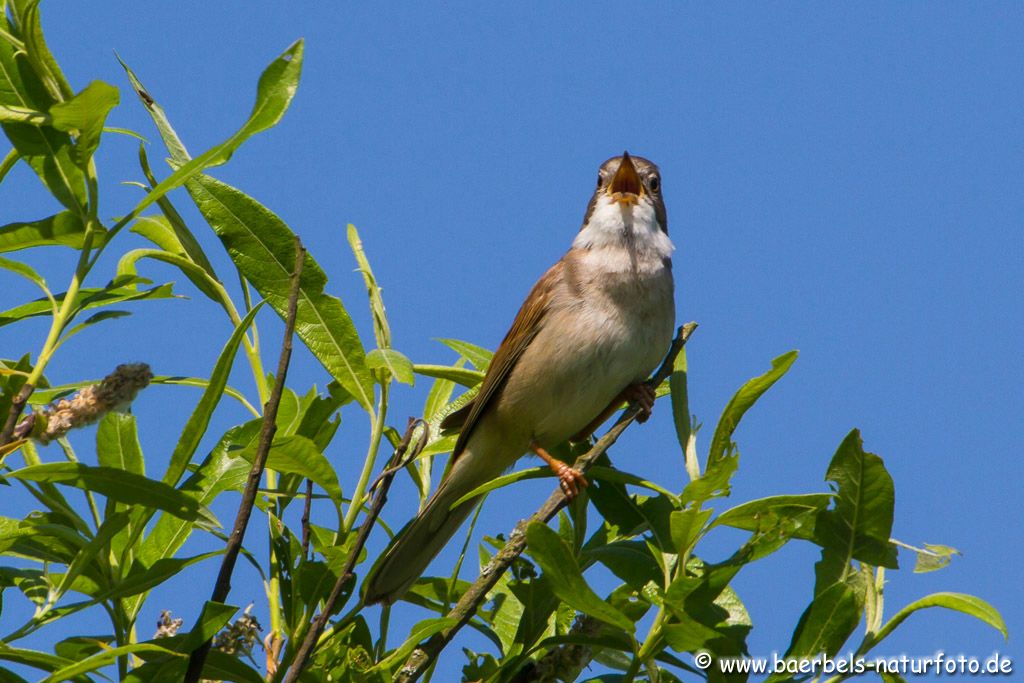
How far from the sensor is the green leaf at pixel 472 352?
3.94 m

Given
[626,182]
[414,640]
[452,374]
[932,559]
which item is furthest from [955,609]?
[626,182]

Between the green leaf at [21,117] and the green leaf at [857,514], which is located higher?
the green leaf at [21,117]

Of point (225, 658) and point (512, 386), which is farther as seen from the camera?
point (512, 386)

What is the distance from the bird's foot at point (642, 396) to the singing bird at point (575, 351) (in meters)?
0.01

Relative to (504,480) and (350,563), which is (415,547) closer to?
(504,480)

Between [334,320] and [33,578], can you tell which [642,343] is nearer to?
[334,320]

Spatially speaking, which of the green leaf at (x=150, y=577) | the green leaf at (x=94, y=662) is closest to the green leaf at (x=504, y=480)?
the green leaf at (x=150, y=577)

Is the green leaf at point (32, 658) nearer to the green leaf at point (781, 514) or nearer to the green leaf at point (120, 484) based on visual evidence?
the green leaf at point (120, 484)

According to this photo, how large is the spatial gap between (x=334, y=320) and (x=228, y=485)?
0.53 m

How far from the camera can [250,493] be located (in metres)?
2.22

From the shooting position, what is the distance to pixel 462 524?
4438 millimetres

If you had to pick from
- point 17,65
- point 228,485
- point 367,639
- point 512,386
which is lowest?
point 367,639

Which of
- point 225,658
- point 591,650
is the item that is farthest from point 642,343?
point 225,658

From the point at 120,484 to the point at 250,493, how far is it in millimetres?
531
